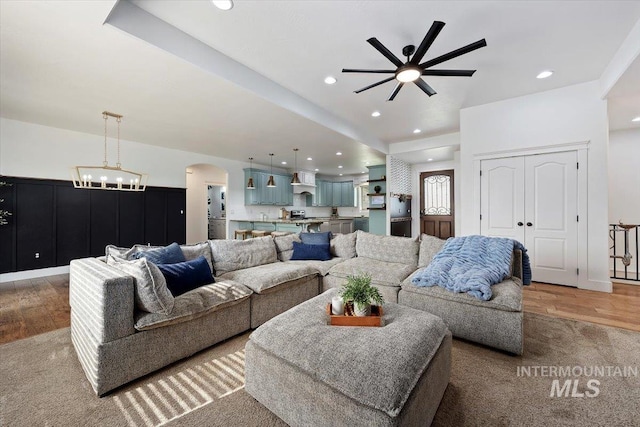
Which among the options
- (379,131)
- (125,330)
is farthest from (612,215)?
(125,330)

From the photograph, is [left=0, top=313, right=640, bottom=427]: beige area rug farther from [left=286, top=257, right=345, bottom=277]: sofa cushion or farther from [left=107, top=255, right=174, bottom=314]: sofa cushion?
[left=286, top=257, right=345, bottom=277]: sofa cushion

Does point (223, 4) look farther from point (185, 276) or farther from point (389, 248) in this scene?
point (389, 248)

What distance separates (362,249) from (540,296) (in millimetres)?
2342

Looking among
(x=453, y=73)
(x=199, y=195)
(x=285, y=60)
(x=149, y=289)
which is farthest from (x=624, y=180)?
(x=199, y=195)

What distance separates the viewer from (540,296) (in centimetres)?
337

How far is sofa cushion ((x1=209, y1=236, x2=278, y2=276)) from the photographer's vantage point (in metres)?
2.99

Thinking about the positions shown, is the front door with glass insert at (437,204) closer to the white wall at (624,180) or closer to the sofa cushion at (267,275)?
the white wall at (624,180)

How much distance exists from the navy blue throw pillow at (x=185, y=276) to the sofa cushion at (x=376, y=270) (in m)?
1.48

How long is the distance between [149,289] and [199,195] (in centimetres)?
691

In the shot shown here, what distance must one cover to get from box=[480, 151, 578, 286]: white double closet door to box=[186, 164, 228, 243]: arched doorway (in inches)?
269

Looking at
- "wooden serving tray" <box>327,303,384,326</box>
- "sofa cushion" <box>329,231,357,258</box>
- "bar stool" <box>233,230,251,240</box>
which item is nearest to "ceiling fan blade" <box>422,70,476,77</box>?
"sofa cushion" <box>329,231,357,258</box>

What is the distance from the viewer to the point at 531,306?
3045mm

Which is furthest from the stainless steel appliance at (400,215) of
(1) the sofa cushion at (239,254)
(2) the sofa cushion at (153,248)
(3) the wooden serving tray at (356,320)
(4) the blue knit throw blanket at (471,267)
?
(3) the wooden serving tray at (356,320)

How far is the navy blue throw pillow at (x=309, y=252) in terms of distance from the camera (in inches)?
143
